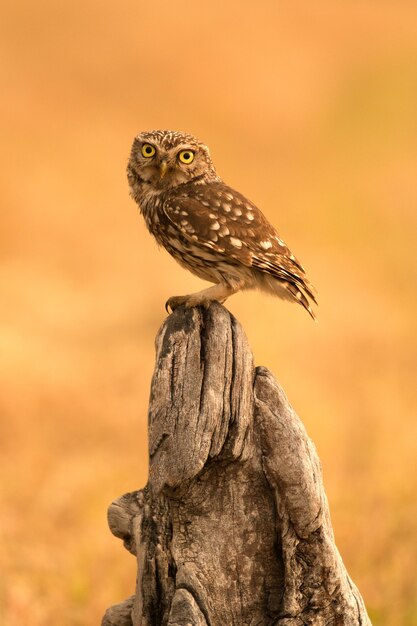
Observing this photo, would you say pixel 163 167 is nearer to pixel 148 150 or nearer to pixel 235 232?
pixel 148 150

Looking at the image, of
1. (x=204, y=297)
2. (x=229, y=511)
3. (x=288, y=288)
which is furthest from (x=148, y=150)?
(x=229, y=511)

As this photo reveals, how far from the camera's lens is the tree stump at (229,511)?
340 cm

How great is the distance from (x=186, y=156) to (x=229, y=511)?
200 centimetres

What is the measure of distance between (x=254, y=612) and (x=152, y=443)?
26.4 inches

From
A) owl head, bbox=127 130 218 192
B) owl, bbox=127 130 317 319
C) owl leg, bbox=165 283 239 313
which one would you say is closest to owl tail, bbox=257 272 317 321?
owl, bbox=127 130 317 319

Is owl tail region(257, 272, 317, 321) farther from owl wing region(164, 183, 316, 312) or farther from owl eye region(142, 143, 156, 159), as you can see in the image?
owl eye region(142, 143, 156, 159)

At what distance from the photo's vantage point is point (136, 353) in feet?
34.3

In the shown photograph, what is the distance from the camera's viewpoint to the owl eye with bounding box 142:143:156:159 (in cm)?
493

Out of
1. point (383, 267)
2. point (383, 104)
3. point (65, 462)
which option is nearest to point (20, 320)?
point (65, 462)

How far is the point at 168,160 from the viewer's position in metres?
4.88

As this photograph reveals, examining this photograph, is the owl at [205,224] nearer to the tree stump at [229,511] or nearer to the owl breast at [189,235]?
the owl breast at [189,235]

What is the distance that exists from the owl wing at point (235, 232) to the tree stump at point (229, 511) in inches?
36.7

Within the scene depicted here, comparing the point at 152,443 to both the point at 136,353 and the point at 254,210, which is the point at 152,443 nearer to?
the point at 254,210

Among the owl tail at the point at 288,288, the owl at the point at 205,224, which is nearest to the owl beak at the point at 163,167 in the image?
the owl at the point at 205,224
